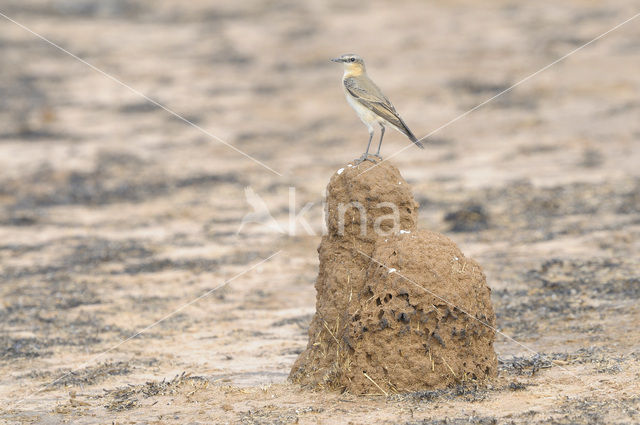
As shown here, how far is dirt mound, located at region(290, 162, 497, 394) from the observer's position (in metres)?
7.24

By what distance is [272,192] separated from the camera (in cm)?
1873

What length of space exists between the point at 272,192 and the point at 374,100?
1063cm

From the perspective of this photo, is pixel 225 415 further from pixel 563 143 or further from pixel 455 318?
pixel 563 143

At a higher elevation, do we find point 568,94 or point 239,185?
point 568,94

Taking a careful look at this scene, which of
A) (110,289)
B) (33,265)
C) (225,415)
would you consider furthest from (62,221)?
(225,415)

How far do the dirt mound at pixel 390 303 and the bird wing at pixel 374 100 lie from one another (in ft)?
1.96

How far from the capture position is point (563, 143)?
66.6ft

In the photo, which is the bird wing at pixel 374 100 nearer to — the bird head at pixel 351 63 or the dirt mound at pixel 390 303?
the bird head at pixel 351 63

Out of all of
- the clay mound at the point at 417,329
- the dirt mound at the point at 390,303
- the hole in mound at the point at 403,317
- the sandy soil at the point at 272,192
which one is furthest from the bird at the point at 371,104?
the sandy soil at the point at 272,192

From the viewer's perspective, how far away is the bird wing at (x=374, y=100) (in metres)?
8.20

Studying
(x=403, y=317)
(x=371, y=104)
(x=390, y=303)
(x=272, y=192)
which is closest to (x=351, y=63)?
(x=371, y=104)

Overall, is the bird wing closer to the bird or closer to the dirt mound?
the bird

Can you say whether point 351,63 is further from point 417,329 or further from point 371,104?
point 417,329

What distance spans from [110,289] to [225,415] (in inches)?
244
